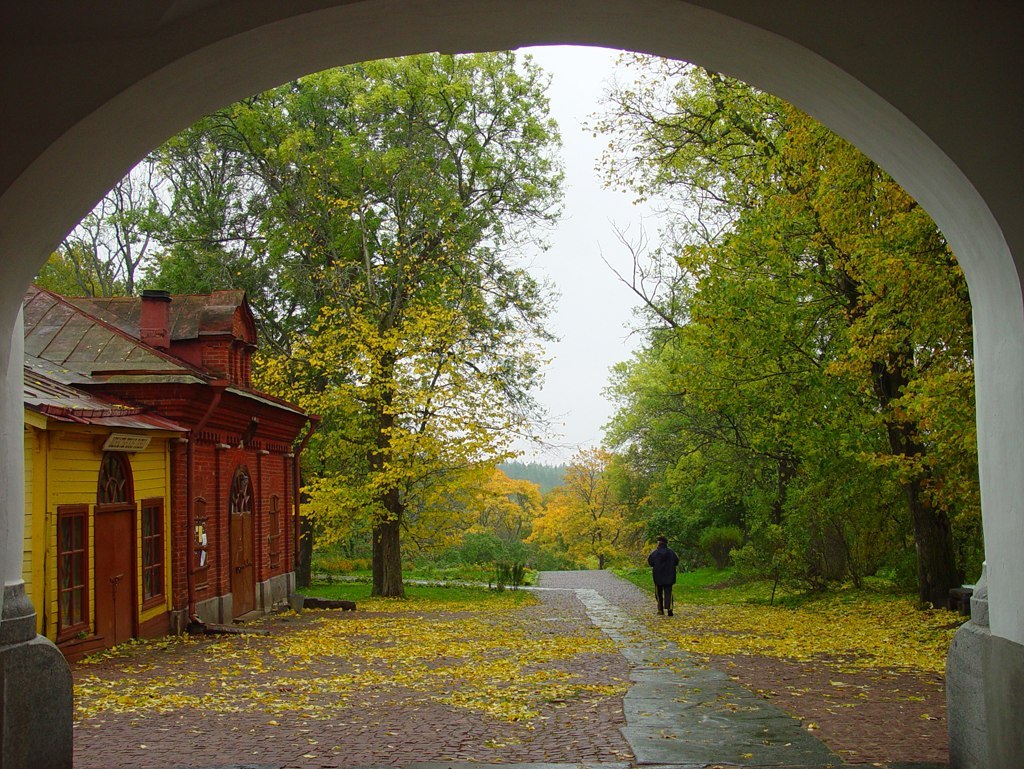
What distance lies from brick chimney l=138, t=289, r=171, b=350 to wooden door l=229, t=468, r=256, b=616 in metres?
3.23

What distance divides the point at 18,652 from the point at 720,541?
3215 cm

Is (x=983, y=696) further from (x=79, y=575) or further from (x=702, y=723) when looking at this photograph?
(x=79, y=575)

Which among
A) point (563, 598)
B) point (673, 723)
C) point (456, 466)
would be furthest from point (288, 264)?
point (673, 723)

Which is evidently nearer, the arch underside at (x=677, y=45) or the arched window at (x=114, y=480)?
the arch underside at (x=677, y=45)

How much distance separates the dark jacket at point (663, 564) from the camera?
19.6 m

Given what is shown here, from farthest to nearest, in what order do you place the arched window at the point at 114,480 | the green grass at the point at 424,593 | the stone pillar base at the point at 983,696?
the green grass at the point at 424,593, the arched window at the point at 114,480, the stone pillar base at the point at 983,696

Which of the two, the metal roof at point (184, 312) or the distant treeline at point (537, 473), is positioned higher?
the metal roof at point (184, 312)

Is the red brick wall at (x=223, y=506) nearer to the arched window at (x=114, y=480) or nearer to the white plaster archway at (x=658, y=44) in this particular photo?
the arched window at (x=114, y=480)

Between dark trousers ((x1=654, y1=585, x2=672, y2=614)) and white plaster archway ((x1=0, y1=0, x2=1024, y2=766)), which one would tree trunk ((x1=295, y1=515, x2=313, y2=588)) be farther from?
white plaster archway ((x1=0, y1=0, x2=1024, y2=766))

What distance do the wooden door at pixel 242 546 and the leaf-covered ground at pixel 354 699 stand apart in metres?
3.12

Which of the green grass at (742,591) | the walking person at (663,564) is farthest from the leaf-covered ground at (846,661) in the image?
the walking person at (663,564)

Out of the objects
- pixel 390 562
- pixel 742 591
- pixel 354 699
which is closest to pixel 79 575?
pixel 354 699

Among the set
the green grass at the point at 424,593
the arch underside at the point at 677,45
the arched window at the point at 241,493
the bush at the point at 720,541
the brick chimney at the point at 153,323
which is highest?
the brick chimney at the point at 153,323

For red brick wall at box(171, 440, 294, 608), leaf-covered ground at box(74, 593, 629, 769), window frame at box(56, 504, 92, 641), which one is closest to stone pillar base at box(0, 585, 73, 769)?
leaf-covered ground at box(74, 593, 629, 769)
